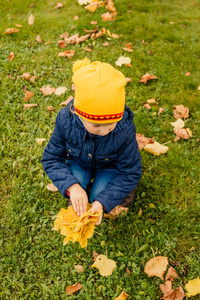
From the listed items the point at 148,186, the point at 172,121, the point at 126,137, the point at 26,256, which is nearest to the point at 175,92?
the point at 172,121

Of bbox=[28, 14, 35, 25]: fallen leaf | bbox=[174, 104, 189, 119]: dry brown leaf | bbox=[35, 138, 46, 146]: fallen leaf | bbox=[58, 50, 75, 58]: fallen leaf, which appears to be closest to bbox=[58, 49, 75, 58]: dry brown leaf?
bbox=[58, 50, 75, 58]: fallen leaf

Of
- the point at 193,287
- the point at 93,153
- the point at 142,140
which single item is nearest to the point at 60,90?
the point at 142,140

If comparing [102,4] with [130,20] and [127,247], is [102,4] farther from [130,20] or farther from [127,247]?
[127,247]

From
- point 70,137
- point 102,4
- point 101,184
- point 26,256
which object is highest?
point 102,4

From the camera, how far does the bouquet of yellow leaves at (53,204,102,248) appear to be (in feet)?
5.30

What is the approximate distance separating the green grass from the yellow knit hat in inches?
43.8

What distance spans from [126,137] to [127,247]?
0.90m

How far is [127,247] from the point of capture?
83.3 inches

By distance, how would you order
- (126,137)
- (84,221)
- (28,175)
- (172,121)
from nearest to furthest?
(84,221) → (126,137) → (28,175) → (172,121)

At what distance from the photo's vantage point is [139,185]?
2.44 m

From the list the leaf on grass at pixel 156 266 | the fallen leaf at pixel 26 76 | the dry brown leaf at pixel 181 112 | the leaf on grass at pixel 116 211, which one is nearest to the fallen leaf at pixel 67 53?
the fallen leaf at pixel 26 76

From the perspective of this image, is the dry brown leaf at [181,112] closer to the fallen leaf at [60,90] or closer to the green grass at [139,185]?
the green grass at [139,185]

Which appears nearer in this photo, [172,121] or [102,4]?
[172,121]

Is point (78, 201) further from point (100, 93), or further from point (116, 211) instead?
point (100, 93)
